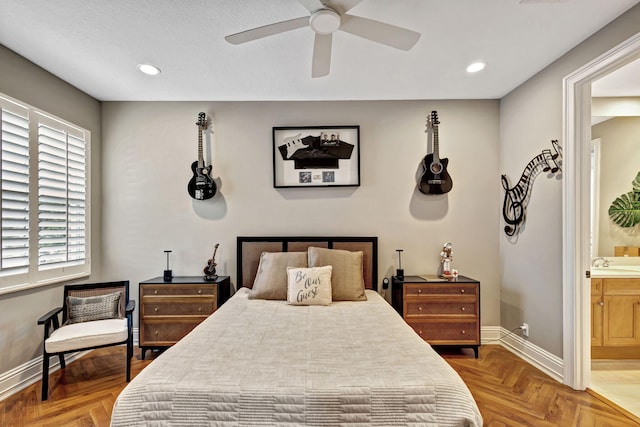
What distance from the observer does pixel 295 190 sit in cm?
355

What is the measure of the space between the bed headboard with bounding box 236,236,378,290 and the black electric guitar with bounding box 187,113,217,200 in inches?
24.1

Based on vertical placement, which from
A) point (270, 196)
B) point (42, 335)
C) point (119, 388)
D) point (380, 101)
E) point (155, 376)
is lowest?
point (119, 388)

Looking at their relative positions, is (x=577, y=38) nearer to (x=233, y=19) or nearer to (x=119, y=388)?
(x=233, y=19)

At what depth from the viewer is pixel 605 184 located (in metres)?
3.58

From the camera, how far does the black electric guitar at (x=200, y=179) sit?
11.1 ft

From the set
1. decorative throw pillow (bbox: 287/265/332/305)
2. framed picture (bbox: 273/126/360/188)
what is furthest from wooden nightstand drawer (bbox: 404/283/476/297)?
framed picture (bbox: 273/126/360/188)

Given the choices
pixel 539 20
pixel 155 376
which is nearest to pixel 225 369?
pixel 155 376

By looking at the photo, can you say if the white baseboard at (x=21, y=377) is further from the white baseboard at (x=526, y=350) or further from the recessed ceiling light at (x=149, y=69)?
the white baseboard at (x=526, y=350)

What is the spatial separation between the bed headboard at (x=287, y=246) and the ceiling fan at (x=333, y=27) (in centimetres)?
196

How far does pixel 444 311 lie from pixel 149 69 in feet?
11.4

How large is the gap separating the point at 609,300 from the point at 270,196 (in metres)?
3.38

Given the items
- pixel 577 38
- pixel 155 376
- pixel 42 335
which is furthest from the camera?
pixel 42 335

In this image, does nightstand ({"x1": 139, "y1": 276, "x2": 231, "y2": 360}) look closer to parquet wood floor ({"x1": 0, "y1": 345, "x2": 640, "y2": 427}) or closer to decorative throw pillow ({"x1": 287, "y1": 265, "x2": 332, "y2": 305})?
parquet wood floor ({"x1": 0, "y1": 345, "x2": 640, "y2": 427})

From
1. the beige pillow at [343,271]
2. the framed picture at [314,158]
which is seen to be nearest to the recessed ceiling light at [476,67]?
the framed picture at [314,158]
